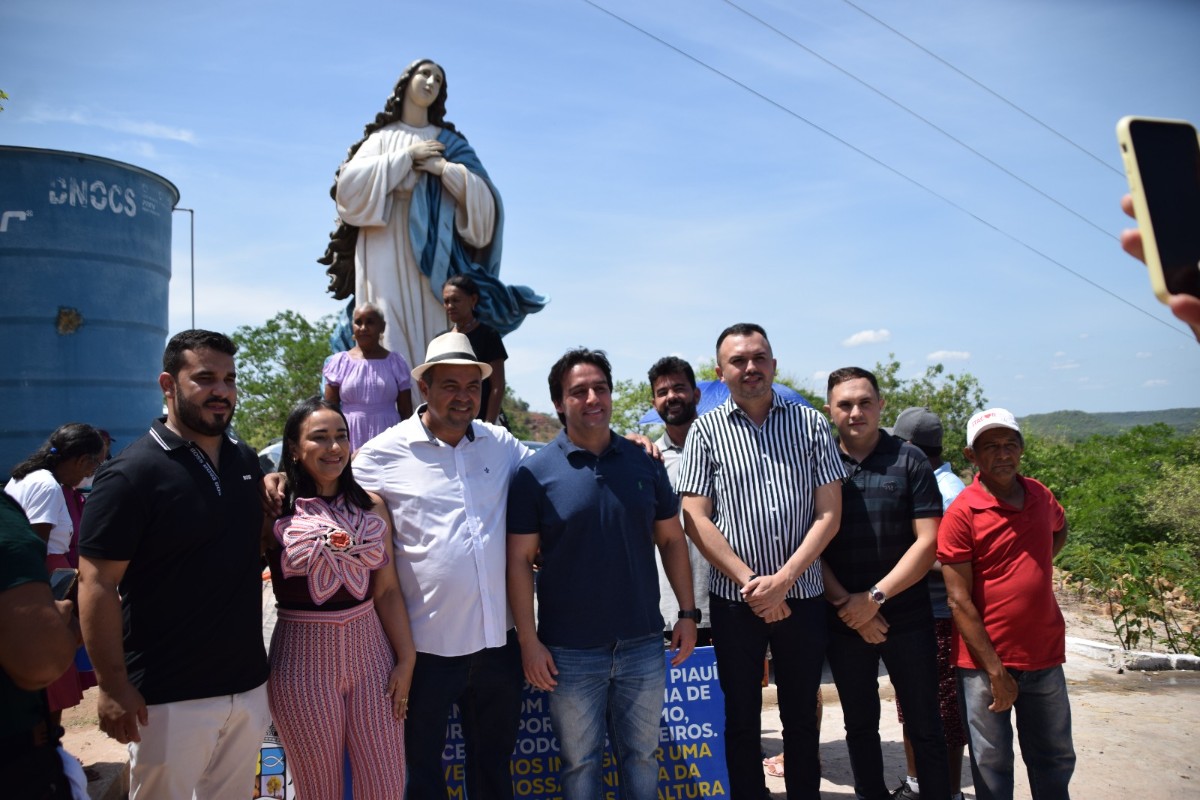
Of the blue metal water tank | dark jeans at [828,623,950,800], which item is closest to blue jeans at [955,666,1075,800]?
dark jeans at [828,623,950,800]

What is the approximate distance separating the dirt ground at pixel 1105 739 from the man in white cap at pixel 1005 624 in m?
1.02

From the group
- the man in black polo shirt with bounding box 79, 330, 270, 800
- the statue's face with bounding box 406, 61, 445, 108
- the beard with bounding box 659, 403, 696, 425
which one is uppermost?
the statue's face with bounding box 406, 61, 445, 108

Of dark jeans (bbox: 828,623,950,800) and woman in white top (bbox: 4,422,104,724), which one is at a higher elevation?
woman in white top (bbox: 4,422,104,724)

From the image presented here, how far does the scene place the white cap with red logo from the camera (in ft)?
12.2

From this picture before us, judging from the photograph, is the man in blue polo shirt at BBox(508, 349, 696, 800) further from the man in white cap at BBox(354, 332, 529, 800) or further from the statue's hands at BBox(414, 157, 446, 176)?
the statue's hands at BBox(414, 157, 446, 176)

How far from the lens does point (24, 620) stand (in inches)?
77.5

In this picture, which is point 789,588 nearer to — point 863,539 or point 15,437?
point 863,539

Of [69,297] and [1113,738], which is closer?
[1113,738]

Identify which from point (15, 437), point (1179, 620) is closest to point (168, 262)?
point (15, 437)

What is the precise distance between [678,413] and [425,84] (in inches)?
114

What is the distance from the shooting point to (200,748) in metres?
2.83

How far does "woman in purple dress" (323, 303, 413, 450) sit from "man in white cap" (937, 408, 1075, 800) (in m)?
3.06

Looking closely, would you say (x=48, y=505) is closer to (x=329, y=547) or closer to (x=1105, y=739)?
(x=329, y=547)

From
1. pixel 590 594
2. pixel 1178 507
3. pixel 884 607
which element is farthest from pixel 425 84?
pixel 1178 507
